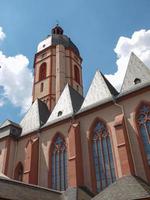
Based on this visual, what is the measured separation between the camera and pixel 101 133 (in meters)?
17.1

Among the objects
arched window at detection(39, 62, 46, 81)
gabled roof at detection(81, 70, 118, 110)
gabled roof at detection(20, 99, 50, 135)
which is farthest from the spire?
gabled roof at detection(81, 70, 118, 110)

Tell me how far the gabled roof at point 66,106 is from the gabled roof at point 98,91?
4.96 feet

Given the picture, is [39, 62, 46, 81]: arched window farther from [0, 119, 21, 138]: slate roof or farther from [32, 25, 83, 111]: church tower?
[0, 119, 21, 138]: slate roof

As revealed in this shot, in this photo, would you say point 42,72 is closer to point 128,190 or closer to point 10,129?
point 10,129

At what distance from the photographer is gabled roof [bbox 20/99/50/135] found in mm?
22247

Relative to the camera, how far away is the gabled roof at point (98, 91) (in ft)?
61.8

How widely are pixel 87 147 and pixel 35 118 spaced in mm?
8207

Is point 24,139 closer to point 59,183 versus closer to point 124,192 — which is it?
point 59,183


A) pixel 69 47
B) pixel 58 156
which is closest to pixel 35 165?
pixel 58 156

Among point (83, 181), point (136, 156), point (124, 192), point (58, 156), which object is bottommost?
point (124, 192)

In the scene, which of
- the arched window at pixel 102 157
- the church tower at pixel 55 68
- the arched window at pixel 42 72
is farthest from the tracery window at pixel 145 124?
the arched window at pixel 42 72

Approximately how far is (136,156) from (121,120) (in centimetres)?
263

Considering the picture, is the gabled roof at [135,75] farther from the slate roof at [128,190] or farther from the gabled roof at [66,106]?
the slate roof at [128,190]

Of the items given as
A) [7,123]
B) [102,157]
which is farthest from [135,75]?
[7,123]
